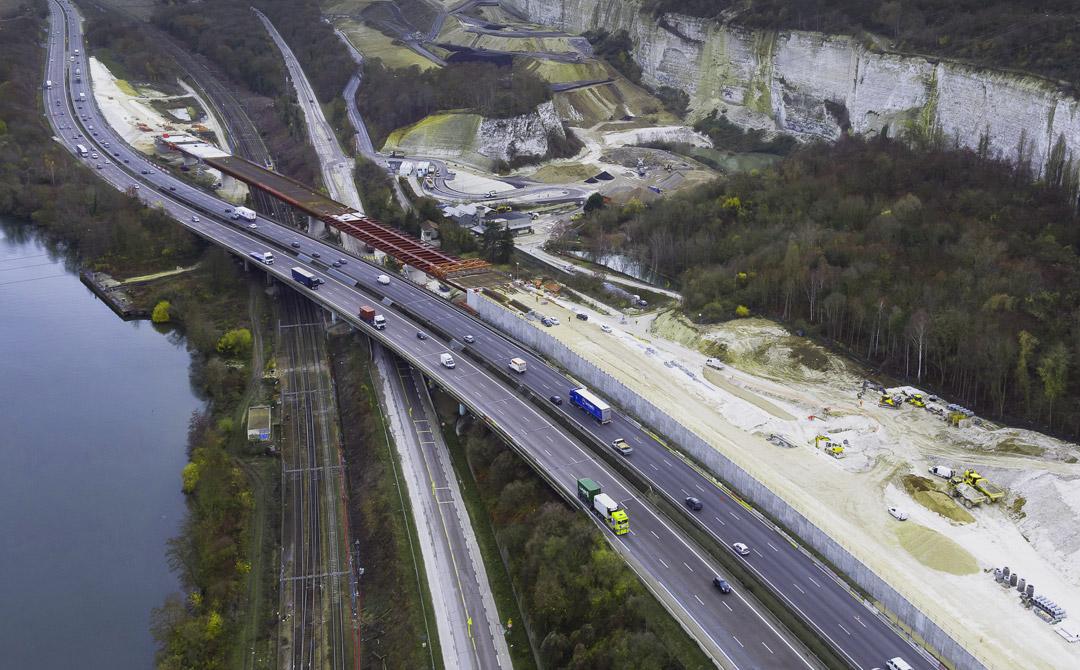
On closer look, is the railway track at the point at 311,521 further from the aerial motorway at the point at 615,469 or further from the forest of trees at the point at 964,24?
the forest of trees at the point at 964,24

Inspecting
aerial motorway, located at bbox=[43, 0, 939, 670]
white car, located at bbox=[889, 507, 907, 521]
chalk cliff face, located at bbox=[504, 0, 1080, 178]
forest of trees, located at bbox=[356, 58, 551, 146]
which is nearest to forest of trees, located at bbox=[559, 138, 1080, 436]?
chalk cliff face, located at bbox=[504, 0, 1080, 178]

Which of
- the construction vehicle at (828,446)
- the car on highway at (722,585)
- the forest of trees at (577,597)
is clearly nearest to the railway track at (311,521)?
the forest of trees at (577,597)

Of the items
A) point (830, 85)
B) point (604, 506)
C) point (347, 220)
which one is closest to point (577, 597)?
point (604, 506)

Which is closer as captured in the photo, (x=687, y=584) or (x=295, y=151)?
(x=687, y=584)

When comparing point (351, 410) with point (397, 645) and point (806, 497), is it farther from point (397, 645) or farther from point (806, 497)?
point (806, 497)

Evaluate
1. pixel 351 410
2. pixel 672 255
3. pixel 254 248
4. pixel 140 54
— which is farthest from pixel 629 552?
pixel 140 54

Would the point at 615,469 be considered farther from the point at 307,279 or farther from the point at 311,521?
the point at 307,279
